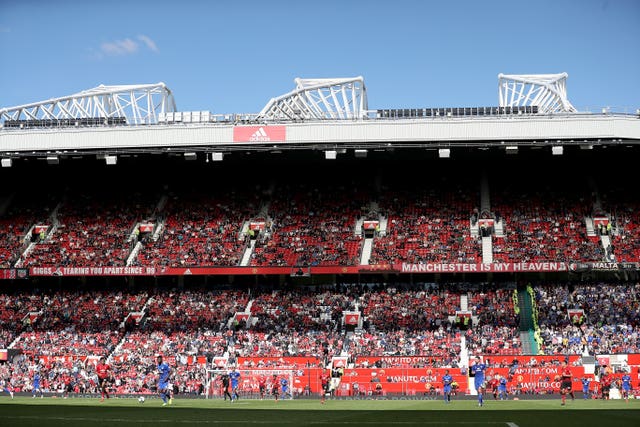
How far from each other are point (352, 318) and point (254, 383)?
10751 mm

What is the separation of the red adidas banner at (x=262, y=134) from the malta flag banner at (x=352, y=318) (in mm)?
12739

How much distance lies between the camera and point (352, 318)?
52.0 metres

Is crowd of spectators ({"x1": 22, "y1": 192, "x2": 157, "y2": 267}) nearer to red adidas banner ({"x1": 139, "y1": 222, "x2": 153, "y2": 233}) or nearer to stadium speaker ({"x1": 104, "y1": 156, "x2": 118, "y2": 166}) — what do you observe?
red adidas banner ({"x1": 139, "y1": 222, "x2": 153, "y2": 233})

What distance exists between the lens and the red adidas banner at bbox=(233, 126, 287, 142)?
5734 cm

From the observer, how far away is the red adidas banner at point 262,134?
188 ft

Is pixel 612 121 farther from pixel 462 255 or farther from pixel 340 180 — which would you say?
pixel 340 180

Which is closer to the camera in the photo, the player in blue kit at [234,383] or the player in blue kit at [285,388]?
the player in blue kit at [234,383]

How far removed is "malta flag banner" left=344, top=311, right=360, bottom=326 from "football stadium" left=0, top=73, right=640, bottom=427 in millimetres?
233

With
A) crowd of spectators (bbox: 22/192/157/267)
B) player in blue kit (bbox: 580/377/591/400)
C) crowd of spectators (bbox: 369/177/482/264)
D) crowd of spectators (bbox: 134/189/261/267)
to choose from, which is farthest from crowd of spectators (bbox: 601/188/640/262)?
crowd of spectators (bbox: 22/192/157/267)

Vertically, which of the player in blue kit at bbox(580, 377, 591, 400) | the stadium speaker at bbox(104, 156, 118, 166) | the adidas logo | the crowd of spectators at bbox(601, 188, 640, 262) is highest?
the adidas logo

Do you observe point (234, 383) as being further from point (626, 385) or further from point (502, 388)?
point (626, 385)

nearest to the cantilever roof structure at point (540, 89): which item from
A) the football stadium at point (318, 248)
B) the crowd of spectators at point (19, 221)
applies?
the football stadium at point (318, 248)

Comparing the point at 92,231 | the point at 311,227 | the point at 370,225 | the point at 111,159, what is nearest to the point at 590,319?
the point at 370,225

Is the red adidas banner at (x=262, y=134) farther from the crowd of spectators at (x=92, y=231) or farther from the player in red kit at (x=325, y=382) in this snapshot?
the player in red kit at (x=325, y=382)
